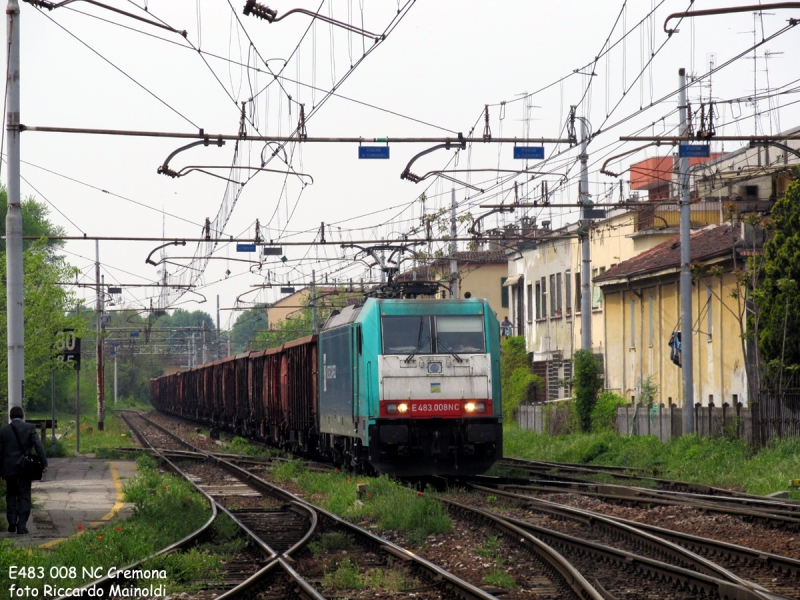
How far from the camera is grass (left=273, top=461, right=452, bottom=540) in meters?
14.3

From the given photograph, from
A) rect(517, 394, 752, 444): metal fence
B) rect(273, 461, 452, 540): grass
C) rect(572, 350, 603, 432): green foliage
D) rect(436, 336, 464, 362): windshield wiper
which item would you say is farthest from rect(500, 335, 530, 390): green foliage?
rect(436, 336, 464, 362): windshield wiper

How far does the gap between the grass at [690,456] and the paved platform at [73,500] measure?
32.9 ft

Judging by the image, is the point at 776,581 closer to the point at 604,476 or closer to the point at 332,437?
the point at 604,476

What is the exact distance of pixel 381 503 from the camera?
51.3 ft

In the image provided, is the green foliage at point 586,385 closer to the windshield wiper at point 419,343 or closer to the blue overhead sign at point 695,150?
the blue overhead sign at point 695,150

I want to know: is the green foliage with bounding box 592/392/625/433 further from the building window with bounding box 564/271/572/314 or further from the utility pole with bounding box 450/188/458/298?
the building window with bounding box 564/271/572/314

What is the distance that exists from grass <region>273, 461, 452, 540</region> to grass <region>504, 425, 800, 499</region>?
579 centimetres

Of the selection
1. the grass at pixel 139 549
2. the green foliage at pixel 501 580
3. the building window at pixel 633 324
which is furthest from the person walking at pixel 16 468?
the building window at pixel 633 324

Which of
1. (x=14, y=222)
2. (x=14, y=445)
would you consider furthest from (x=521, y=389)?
(x=14, y=445)

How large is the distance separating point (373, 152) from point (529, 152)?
261 cm

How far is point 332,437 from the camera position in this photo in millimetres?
23875

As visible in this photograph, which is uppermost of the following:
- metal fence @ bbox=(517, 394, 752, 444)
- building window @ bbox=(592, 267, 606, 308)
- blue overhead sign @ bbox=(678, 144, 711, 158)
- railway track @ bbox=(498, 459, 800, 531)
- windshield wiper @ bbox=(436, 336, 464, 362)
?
blue overhead sign @ bbox=(678, 144, 711, 158)

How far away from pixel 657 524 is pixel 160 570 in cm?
684

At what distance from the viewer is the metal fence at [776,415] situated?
71.1 feet
